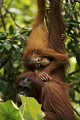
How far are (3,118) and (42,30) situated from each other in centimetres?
259

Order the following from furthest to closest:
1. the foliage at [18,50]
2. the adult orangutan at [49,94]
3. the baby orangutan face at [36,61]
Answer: the foliage at [18,50] → the baby orangutan face at [36,61] → the adult orangutan at [49,94]

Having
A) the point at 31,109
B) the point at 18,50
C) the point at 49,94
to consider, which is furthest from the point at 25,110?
the point at 18,50

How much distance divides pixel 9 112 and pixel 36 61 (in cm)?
219

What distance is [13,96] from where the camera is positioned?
5051 millimetres

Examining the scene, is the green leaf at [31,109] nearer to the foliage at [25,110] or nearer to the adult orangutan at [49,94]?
the foliage at [25,110]

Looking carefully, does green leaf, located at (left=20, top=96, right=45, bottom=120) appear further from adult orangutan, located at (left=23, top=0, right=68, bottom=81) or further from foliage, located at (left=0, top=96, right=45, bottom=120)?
adult orangutan, located at (left=23, top=0, right=68, bottom=81)

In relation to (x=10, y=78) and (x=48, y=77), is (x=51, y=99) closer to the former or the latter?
(x=48, y=77)

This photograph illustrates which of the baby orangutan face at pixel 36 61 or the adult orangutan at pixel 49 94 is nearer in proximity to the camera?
the adult orangutan at pixel 49 94

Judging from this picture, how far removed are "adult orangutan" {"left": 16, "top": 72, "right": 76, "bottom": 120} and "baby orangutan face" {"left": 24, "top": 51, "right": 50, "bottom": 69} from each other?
0.31 metres

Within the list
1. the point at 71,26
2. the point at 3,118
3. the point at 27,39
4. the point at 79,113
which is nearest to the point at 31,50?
the point at 27,39

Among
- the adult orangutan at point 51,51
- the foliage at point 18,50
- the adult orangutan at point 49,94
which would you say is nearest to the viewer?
the adult orangutan at point 49,94

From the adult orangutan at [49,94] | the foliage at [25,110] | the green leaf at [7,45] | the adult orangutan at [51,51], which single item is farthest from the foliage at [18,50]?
the foliage at [25,110]

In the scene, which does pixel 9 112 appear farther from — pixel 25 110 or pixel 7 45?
pixel 7 45

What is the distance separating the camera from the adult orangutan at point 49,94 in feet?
12.9
